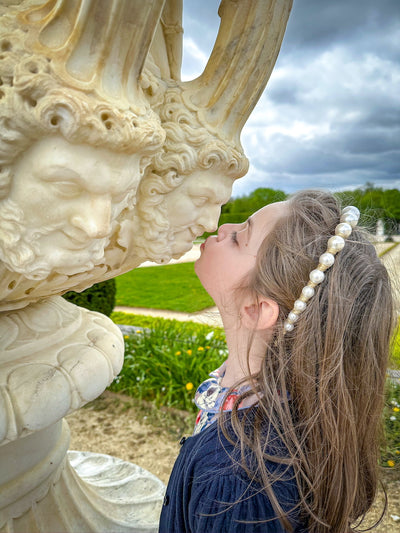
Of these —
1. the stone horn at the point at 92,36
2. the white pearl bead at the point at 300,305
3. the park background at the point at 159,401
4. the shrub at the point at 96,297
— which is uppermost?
the stone horn at the point at 92,36

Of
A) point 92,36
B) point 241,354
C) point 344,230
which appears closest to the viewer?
point 92,36

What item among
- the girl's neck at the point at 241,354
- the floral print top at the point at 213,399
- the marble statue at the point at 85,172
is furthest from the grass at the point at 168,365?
the girl's neck at the point at 241,354

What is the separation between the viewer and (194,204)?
114 centimetres

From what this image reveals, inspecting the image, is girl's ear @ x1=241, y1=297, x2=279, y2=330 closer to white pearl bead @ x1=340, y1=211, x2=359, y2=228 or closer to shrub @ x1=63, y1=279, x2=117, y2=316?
white pearl bead @ x1=340, y1=211, x2=359, y2=228

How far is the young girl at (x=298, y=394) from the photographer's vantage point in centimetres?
106

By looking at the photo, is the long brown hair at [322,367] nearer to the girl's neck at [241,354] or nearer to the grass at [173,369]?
the girl's neck at [241,354]

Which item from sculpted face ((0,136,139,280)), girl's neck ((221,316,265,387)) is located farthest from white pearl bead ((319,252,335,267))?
sculpted face ((0,136,139,280))

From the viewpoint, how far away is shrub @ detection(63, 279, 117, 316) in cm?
376

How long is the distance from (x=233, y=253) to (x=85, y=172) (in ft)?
1.92

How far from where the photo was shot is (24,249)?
0.88 meters

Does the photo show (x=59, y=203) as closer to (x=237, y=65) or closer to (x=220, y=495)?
(x=237, y=65)

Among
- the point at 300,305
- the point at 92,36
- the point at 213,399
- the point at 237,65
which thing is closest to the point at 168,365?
the point at 213,399

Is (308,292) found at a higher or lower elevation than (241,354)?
higher

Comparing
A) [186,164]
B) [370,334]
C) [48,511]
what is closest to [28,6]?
[186,164]
